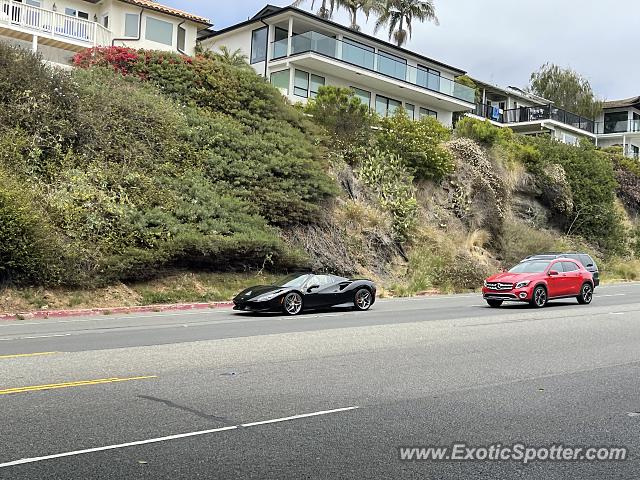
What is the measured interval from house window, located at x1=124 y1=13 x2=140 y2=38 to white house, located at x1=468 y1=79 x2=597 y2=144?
30.9m

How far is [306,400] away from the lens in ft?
24.9

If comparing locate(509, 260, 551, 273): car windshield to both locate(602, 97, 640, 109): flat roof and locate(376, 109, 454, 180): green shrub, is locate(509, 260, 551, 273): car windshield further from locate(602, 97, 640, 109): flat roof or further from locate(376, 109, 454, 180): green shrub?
locate(602, 97, 640, 109): flat roof

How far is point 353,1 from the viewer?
173 feet

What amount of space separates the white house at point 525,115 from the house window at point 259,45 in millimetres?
22424

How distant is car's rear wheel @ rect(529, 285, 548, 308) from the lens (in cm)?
1970

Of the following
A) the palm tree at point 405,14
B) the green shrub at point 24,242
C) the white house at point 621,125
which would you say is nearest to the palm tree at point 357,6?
the palm tree at point 405,14

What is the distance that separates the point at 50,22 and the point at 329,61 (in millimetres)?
14885

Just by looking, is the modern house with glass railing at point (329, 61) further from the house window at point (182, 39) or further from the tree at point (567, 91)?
the tree at point (567, 91)

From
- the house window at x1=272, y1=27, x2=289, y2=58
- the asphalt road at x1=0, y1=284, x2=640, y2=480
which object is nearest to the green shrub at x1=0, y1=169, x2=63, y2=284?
the asphalt road at x1=0, y1=284, x2=640, y2=480

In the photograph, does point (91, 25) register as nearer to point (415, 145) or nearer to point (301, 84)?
point (301, 84)

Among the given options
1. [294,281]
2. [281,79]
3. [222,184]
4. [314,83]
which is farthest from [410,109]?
[294,281]

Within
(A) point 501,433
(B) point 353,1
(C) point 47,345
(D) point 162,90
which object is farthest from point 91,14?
(A) point 501,433

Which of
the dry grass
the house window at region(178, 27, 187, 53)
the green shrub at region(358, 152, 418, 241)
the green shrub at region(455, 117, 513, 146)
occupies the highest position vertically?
the house window at region(178, 27, 187, 53)

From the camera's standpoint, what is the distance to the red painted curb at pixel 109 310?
17.4 m
